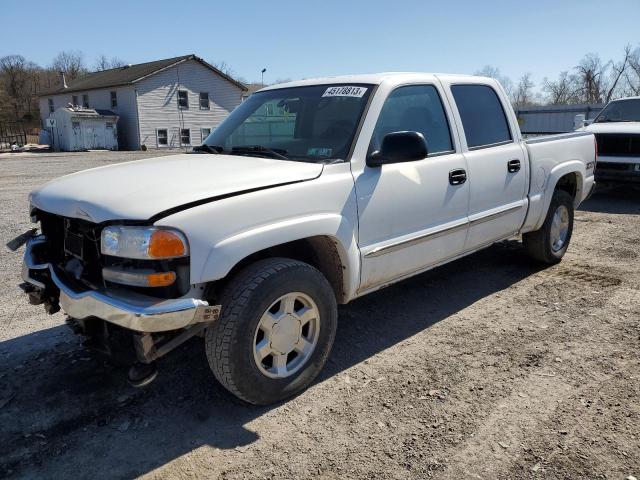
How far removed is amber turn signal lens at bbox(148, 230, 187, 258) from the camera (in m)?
2.53

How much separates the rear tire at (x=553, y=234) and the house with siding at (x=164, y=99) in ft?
112

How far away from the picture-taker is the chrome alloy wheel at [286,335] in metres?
2.99

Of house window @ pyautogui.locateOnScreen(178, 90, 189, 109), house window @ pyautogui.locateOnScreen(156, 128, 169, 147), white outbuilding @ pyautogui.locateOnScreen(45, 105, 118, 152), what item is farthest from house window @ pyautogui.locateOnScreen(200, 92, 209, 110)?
white outbuilding @ pyautogui.locateOnScreen(45, 105, 118, 152)

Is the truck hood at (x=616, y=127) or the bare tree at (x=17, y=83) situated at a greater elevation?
the bare tree at (x=17, y=83)

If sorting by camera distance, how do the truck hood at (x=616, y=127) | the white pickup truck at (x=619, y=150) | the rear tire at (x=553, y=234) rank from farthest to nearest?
the truck hood at (x=616, y=127) → the white pickup truck at (x=619, y=150) → the rear tire at (x=553, y=234)

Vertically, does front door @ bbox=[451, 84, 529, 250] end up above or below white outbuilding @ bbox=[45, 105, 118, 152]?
below

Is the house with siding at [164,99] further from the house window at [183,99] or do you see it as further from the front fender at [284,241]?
the front fender at [284,241]

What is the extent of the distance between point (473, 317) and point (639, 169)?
23.7 ft

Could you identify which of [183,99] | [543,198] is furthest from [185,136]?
[543,198]

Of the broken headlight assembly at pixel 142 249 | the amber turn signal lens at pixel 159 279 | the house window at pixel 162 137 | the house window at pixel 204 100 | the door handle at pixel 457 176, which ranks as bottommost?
the amber turn signal lens at pixel 159 279

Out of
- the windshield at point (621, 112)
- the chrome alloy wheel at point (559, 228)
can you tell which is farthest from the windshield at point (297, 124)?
the windshield at point (621, 112)

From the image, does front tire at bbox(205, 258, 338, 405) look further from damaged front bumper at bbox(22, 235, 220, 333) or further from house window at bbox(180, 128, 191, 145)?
house window at bbox(180, 128, 191, 145)

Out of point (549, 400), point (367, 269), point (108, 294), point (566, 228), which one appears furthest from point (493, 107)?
point (108, 294)

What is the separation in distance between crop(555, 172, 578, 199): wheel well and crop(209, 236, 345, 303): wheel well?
11.4ft
